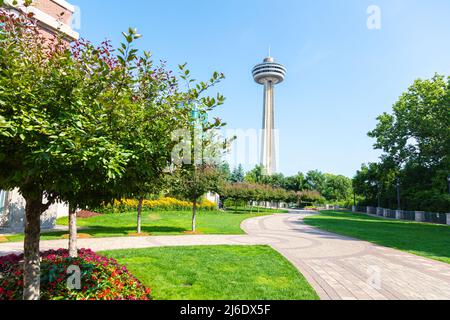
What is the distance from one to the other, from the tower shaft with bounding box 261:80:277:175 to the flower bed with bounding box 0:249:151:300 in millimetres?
105452

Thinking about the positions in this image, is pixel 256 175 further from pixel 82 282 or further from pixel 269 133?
pixel 82 282

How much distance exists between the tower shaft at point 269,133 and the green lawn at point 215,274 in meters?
101

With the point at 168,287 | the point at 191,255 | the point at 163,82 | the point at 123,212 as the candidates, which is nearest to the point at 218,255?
the point at 191,255

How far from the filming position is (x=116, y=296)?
18.7ft

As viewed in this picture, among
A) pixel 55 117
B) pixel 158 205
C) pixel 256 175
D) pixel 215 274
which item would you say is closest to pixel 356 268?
pixel 215 274

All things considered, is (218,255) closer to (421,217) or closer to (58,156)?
(58,156)

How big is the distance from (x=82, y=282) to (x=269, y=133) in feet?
365

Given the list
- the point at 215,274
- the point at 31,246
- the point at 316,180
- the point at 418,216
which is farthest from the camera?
the point at 316,180

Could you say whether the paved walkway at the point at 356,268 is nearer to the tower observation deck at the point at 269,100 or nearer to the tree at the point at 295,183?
the tree at the point at 295,183

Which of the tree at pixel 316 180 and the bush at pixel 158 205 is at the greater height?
the tree at pixel 316 180

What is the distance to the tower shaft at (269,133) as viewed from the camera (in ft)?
370

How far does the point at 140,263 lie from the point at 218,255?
294 cm

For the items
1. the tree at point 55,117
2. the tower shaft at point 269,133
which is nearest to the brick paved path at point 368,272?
the tree at point 55,117

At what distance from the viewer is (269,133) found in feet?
376
